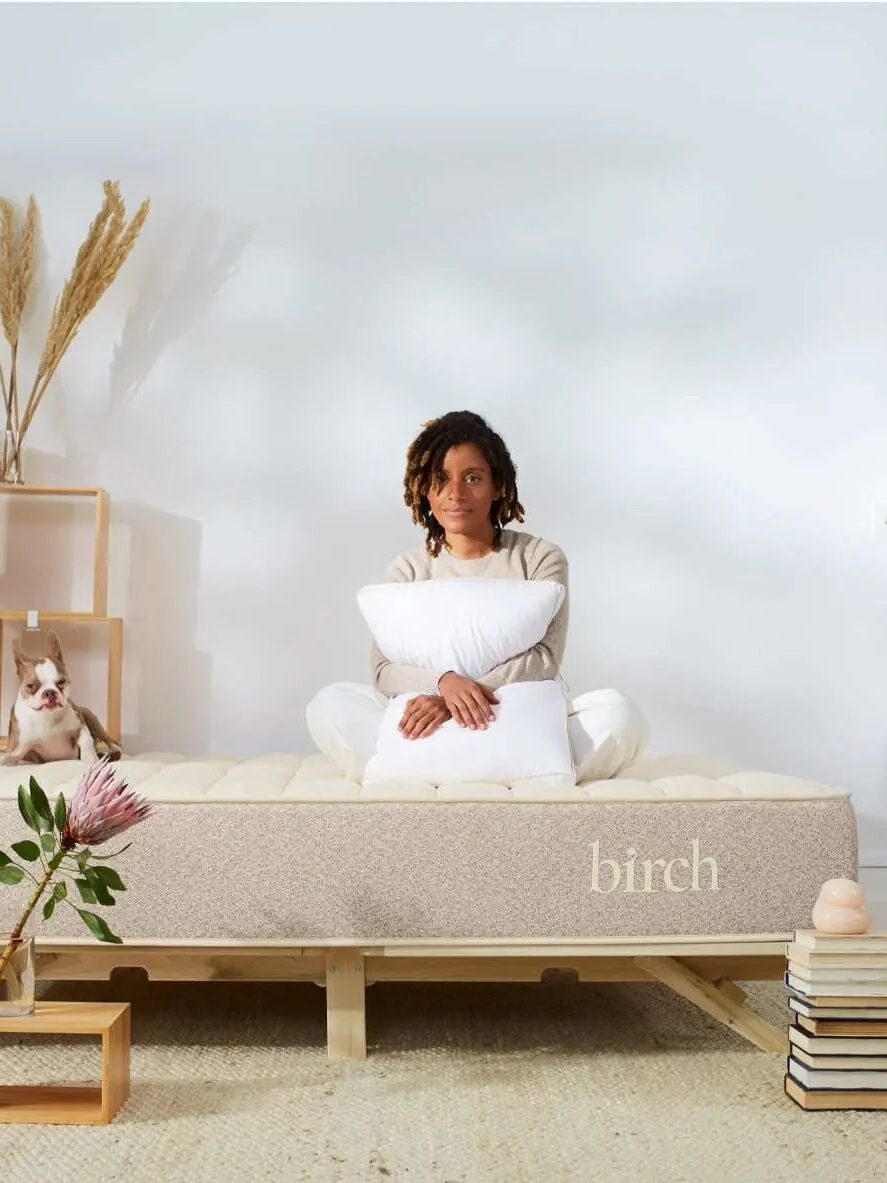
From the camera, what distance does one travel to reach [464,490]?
2.44 m

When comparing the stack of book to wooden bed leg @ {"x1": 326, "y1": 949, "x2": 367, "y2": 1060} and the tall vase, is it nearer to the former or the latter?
wooden bed leg @ {"x1": 326, "y1": 949, "x2": 367, "y2": 1060}

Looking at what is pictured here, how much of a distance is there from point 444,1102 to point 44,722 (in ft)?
3.66

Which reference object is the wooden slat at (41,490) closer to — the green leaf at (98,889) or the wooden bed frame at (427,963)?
the wooden bed frame at (427,963)

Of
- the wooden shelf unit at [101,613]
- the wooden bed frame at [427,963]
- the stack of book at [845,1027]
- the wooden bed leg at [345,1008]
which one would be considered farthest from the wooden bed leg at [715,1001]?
the wooden shelf unit at [101,613]

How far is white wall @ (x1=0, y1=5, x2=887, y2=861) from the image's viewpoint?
3334mm

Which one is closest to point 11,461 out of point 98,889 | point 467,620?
point 467,620

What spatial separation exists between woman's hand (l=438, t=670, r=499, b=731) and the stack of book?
0.63 meters

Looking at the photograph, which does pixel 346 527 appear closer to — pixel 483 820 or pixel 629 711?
pixel 629 711

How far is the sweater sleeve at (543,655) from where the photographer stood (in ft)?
7.25

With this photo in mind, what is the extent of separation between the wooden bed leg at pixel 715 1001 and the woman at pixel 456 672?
34cm

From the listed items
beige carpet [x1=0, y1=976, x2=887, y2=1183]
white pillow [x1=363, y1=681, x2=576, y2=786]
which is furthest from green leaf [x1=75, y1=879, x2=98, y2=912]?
white pillow [x1=363, y1=681, x2=576, y2=786]

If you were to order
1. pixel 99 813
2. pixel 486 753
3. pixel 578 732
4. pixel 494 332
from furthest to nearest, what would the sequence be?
pixel 494 332 → pixel 578 732 → pixel 486 753 → pixel 99 813

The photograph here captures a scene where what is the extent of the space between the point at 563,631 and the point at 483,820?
539 millimetres

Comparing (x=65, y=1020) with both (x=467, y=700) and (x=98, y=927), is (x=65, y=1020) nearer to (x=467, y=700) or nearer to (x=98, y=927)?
(x=98, y=927)
